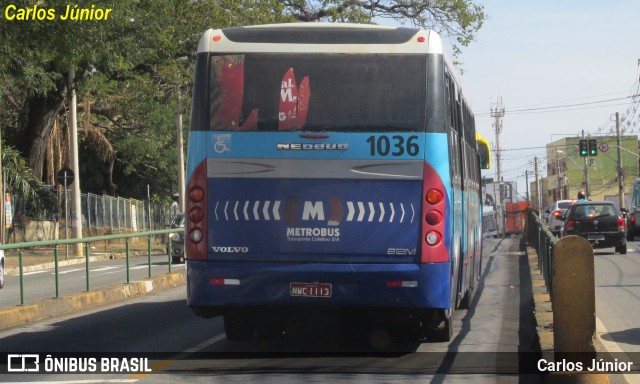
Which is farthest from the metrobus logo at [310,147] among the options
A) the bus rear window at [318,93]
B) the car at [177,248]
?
the car at [177,248]

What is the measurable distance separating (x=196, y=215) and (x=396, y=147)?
201 centimetres

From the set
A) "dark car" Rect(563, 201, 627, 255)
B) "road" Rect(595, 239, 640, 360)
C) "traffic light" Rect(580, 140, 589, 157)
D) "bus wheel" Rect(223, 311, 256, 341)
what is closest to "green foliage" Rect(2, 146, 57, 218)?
"dark car" Rect(563, 201, 627, 255)

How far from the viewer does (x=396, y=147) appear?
1041 centimetres

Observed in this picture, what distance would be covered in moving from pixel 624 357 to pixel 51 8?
14672 millimetres

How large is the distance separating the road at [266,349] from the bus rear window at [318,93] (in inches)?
88.8

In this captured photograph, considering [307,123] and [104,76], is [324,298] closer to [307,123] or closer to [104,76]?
[307,123]

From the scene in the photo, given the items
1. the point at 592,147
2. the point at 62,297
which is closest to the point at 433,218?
the point at 62,297

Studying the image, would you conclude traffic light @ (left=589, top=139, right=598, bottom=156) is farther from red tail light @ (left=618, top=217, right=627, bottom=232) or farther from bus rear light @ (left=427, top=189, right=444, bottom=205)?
bus rear light @ (left=427, top=189, right=444, bottom=205)

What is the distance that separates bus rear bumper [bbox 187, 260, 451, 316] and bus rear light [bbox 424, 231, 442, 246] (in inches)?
8.1

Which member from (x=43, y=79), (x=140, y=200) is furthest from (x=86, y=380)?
(x=140, y=200)

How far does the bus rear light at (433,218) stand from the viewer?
10.4 metres

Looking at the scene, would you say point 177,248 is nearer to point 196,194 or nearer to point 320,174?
point 196,194

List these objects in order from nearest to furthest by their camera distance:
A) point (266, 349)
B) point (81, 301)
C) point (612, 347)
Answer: point (266, 349)
point (612, 347)
point (81, 301)

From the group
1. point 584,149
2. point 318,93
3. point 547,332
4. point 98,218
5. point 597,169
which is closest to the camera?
point 318,93
